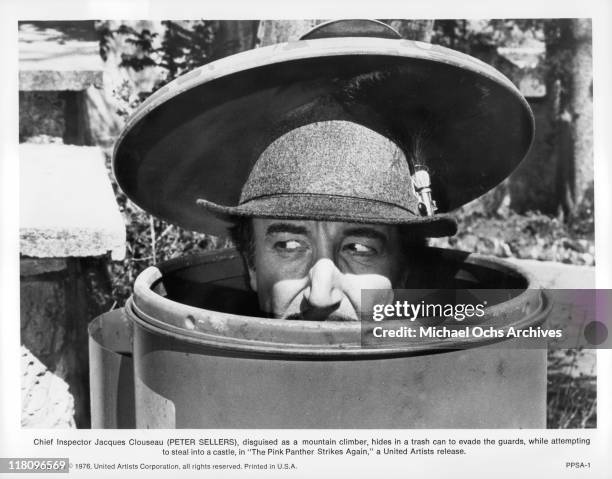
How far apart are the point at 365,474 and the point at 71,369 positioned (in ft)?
3.60

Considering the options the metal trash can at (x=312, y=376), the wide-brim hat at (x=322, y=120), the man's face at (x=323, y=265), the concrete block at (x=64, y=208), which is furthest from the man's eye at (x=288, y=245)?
the concrete block at (x=64, y=208)

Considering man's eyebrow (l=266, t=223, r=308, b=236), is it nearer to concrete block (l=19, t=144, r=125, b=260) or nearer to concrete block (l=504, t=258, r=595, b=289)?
concrete block (l=19, t=144, r=125, b=260)

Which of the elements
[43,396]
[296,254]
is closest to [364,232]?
[296,254]

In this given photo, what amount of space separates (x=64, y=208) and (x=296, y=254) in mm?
730

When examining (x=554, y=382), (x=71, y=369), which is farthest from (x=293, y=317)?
(x=554, y=382)

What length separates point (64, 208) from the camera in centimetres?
194

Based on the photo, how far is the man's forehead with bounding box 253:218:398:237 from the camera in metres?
1.49

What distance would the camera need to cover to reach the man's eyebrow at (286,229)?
151cm

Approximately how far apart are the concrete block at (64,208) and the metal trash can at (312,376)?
570mm

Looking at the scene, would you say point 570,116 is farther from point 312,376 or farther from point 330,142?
point 312,376

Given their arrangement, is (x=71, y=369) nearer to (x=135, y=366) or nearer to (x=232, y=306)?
(x=232, y=306)

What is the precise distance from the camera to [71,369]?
2.30 metres

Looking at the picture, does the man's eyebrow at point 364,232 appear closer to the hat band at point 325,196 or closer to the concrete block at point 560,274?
the hat band at point 325,196

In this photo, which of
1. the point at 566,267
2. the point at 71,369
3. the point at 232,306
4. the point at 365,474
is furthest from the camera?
the point at 566,267
